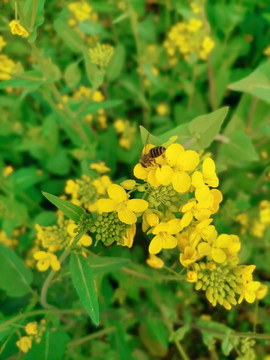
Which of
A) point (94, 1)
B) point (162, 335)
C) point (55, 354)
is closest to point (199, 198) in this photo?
point (55, 354)

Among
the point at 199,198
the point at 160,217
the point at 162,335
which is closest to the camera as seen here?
the point at 199,198

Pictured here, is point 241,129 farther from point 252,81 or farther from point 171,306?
point 171,306

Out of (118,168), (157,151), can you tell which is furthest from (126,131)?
(157,151)

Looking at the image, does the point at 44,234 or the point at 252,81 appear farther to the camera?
the point at 252,81

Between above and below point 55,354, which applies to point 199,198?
above

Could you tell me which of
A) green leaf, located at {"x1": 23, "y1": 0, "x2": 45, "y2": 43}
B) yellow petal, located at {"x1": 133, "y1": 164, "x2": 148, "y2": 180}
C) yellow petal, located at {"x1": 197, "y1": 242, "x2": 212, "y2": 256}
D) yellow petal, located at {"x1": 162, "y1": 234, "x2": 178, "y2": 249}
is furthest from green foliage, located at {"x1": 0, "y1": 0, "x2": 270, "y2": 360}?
yellow petal, located at {"x1": 197, "y1": 242, "x2": 212, "y2": 256}

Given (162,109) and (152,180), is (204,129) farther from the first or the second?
(162,109)

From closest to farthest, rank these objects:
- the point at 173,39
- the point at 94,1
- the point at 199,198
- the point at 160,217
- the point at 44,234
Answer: the point at 199,198 → the point at 160,217 → the point at 44,234 → the point at 173,39 → the point at 94,1
